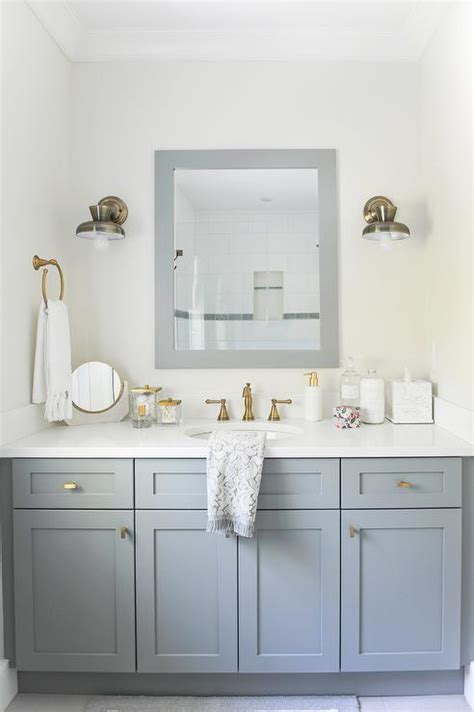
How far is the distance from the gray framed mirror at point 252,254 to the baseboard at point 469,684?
1.25 m

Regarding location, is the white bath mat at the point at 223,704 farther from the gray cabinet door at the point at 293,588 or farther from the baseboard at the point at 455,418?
the baseboard at the point at 455,418

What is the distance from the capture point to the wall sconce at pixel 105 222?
7.18ft

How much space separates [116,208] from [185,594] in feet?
5.25

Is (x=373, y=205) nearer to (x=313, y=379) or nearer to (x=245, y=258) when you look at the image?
(x=245, y=258)

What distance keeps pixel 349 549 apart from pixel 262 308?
42.4 inches

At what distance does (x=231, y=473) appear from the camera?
1740 millimetres

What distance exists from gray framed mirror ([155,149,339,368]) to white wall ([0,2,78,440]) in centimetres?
45

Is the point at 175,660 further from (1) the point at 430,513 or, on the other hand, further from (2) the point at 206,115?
(2) the point at 206,115

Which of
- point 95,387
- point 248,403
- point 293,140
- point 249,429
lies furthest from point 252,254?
point 95,387

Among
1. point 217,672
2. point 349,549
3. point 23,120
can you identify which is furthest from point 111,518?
point 23,120

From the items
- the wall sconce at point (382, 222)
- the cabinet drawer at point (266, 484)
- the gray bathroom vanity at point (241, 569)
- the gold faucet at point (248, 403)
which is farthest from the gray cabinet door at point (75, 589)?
the wall sconce at point (382, 222)

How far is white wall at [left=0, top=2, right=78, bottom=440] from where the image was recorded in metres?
1.87

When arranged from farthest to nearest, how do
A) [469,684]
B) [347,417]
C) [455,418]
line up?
[347,417] < [455,418] < [469,684]

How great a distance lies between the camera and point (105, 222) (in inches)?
86.4
